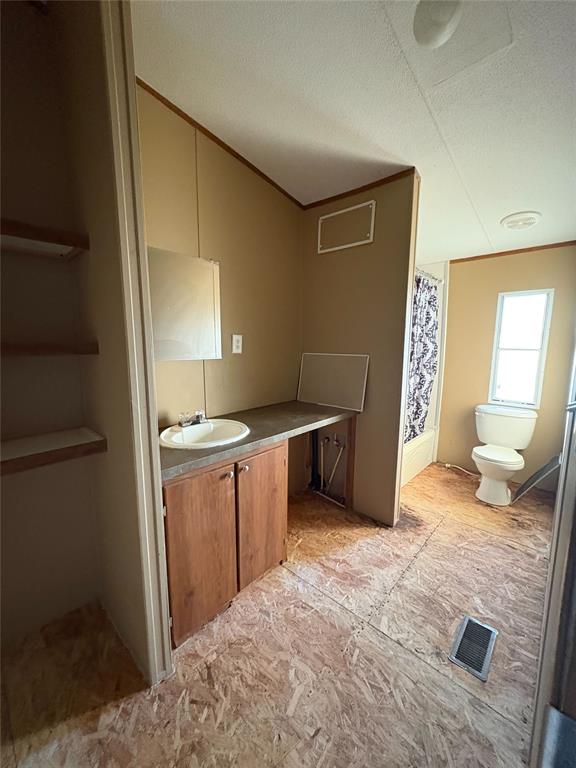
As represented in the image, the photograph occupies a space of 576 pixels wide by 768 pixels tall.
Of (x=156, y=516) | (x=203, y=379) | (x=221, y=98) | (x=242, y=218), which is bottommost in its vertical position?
(x=156, y=516)

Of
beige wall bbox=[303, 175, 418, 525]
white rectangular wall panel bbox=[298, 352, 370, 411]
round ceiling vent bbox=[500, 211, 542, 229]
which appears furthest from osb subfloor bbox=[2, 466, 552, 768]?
round ceiling vent bbox=[500, 211, 542, 229]

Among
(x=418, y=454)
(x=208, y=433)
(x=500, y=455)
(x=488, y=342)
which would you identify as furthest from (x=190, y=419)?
(x=488, y=342)

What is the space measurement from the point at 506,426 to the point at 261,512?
7.88 ft

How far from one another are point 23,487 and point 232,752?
125 cm

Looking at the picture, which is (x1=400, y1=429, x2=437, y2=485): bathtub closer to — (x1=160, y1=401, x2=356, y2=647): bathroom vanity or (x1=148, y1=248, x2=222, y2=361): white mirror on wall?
(x1=160, y1=401, x2=356, y2=647): bathroom vanity

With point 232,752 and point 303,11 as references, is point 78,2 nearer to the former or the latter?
point 303,11

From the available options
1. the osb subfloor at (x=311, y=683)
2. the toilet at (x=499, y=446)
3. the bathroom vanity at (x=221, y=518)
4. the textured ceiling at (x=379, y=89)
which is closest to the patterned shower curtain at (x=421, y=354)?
the toilet at (x=499, y=446)

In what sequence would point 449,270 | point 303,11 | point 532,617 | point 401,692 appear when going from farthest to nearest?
point 449,270
point 532,617
point 401,692
point 303,11

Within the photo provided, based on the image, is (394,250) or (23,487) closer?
(23,487)

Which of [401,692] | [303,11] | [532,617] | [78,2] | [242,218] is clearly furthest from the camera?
[242,218]

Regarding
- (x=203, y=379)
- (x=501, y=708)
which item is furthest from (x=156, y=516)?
(x=501, y=708)

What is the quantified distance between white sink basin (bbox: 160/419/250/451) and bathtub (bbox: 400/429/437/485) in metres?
1.71

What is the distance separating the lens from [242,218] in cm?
200

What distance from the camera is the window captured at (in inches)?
108
